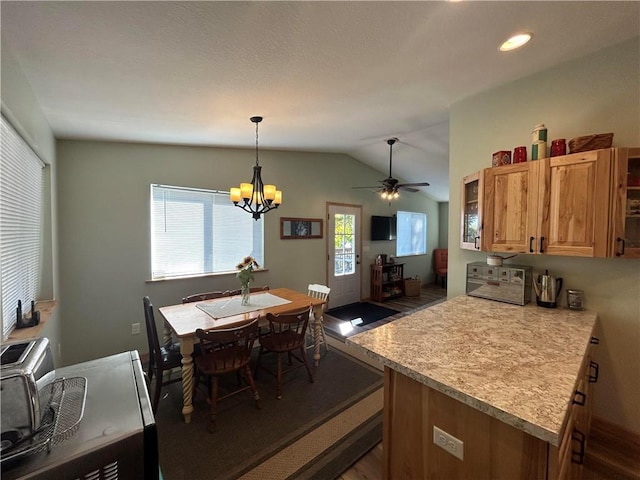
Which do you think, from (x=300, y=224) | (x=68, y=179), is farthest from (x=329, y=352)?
(x=68, y=179)

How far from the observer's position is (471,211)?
7.98ft

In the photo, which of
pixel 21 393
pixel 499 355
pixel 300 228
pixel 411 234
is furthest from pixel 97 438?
pixel 411 234

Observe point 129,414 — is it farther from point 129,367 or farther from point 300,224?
point 300,224

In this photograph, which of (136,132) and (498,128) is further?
(136,132)

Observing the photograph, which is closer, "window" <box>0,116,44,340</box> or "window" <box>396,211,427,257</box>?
"window" <box>0,116,44,340</box>

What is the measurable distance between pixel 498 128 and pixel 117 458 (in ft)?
10.2

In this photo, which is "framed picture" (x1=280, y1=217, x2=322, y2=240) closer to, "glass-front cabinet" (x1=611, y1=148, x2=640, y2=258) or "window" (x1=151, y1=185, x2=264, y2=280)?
"window" (x1=151, y1=185, x2=264, y2=280)

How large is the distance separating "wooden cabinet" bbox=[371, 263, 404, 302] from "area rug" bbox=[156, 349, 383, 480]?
3014 millimetres

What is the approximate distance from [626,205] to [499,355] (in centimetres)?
128

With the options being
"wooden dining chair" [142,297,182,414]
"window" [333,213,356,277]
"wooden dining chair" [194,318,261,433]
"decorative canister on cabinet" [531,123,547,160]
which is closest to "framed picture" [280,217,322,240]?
"window" [333,213,356,277]

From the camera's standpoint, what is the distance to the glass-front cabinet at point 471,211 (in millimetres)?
2197

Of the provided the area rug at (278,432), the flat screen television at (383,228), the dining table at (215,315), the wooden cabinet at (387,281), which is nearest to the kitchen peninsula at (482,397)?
the area rug at (278,432)

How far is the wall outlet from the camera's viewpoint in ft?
3.56

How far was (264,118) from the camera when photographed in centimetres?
269
